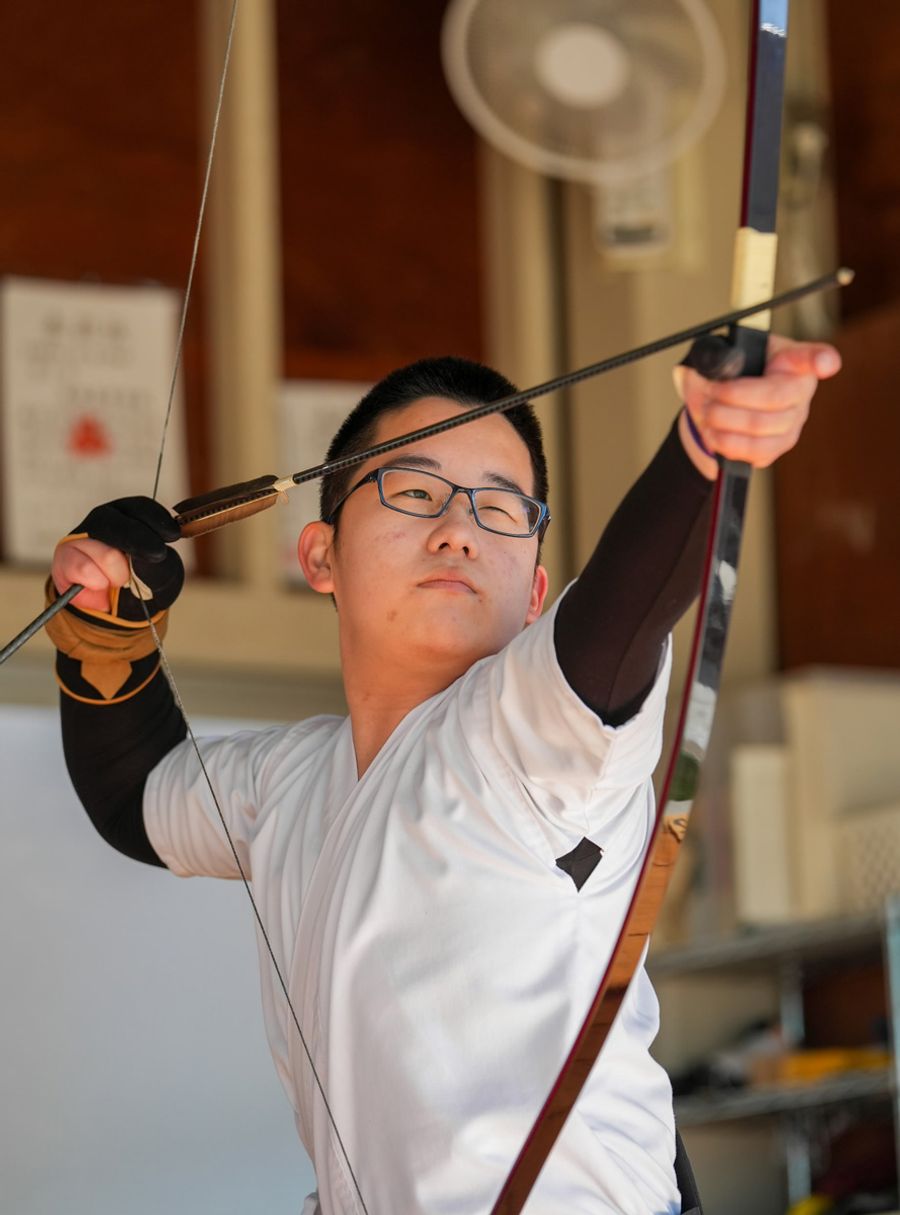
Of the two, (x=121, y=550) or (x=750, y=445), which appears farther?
(x=121, y=550)

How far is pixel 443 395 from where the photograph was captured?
134cm

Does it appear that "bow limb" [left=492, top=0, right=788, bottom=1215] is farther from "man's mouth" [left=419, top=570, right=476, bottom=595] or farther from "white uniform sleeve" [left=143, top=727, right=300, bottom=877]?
"white uniform sleeve" [left=143, top=727, right=300, bottom=877]

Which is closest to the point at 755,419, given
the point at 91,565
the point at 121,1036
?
the point at 91,565

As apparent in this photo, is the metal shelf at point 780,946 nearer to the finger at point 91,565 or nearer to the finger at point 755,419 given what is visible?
the finger at point 91,565

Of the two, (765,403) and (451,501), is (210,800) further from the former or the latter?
(765,403)

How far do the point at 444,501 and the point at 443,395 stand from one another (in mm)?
116

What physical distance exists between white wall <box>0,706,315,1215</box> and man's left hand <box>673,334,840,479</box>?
1185mm

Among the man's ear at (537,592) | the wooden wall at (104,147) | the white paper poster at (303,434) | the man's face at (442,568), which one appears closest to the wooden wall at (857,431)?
the white paper poster at (303,434)

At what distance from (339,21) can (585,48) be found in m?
0.78

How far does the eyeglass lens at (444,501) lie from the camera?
4.09 feet

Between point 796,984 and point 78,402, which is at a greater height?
point 78,402

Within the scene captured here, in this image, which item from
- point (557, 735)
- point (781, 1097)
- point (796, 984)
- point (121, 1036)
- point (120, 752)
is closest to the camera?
point (557, 735)

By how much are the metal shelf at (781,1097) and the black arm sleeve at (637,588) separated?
2.07 meters

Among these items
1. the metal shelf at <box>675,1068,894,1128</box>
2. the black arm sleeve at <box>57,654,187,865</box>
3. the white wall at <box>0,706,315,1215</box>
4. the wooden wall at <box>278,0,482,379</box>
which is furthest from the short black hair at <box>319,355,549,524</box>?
the wooden wall at <box>278,0,482,379</box>
